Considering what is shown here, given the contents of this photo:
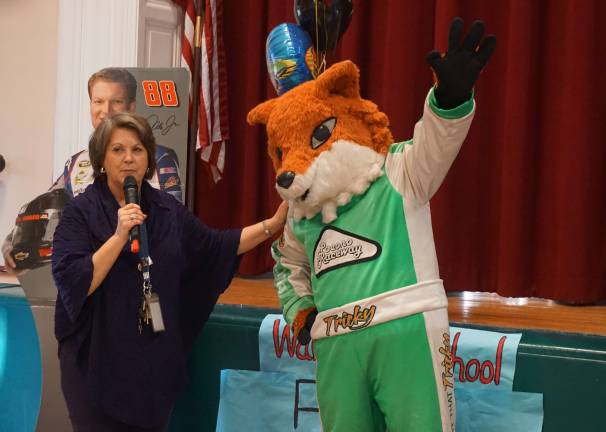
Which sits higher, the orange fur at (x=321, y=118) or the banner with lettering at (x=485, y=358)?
the orange fur at (x=321, y=118)

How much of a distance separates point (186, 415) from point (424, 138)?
1359 millimetres

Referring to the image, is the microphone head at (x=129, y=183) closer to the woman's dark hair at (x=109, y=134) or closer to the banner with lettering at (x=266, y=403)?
the woman's dark hair at (x=109, y=134)

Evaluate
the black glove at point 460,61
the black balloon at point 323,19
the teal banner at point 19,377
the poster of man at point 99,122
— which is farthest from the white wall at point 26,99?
the black glove at point 460,61

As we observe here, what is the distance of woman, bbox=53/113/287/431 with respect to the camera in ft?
6.10

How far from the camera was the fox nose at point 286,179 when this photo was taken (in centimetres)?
151

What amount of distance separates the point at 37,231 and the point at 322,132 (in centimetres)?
162

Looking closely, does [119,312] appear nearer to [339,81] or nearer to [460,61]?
[339,81]

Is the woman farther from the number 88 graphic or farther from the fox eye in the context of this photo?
the number 88 graphic

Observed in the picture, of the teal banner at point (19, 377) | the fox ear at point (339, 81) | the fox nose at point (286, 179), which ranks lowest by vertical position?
the teal banner at point (19, 377)

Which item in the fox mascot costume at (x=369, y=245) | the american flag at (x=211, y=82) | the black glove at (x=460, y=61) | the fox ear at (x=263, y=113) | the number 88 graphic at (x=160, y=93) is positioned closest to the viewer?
the black glove at (x=460, y=61)

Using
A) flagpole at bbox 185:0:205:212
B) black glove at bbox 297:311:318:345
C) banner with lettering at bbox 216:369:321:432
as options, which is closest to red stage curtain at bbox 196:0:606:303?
flagpole at bbox 185:0:205:212

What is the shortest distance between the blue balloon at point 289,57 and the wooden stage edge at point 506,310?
2.87 ft

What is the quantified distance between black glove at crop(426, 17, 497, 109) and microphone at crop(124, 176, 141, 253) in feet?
2.53

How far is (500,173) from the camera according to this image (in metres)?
3.04
